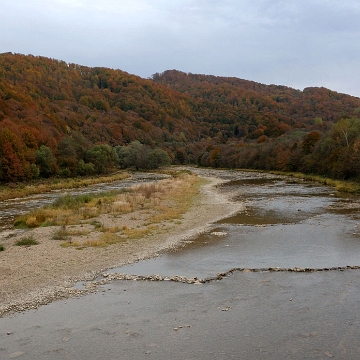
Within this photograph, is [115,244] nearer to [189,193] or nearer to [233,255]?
[233,255]

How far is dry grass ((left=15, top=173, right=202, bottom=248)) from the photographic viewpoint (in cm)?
2261

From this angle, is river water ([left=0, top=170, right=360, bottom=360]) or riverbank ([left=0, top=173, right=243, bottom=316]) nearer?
river water ([left=0, top=170, right=360, bottom=360])

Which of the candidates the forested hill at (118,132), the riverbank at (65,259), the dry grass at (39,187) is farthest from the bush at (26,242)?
the forested hill at (118,132)

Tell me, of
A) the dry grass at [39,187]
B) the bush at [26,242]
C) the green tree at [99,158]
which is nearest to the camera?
the bush at [26,242]

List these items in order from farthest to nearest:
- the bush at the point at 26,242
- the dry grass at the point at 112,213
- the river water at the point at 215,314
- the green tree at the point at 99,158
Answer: the green tree at the point at 99,158, the dry grass at the point at 112,213, the bush at the point at 26,242, the river water at the point at 215,314

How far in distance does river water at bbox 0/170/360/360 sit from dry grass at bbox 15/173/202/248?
193 inches

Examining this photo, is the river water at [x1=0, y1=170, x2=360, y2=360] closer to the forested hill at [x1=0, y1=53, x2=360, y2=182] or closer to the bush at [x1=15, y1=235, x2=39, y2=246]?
the bush at [x1=15, y1=235, x2=39, y2=246]

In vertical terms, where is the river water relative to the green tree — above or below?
below

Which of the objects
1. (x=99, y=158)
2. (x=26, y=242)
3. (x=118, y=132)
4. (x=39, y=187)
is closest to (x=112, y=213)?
(x=26, y=242)

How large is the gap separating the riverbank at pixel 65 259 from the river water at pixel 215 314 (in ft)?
3.07

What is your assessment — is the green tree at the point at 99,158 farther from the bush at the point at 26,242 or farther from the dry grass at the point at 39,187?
the bush at the point at 26,242

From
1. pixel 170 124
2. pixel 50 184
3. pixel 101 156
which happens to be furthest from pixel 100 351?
pixel 170 124

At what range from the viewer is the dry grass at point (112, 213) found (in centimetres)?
2261

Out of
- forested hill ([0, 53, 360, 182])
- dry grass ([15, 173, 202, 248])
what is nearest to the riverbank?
dry grass ([15, 173, 202, 248])
